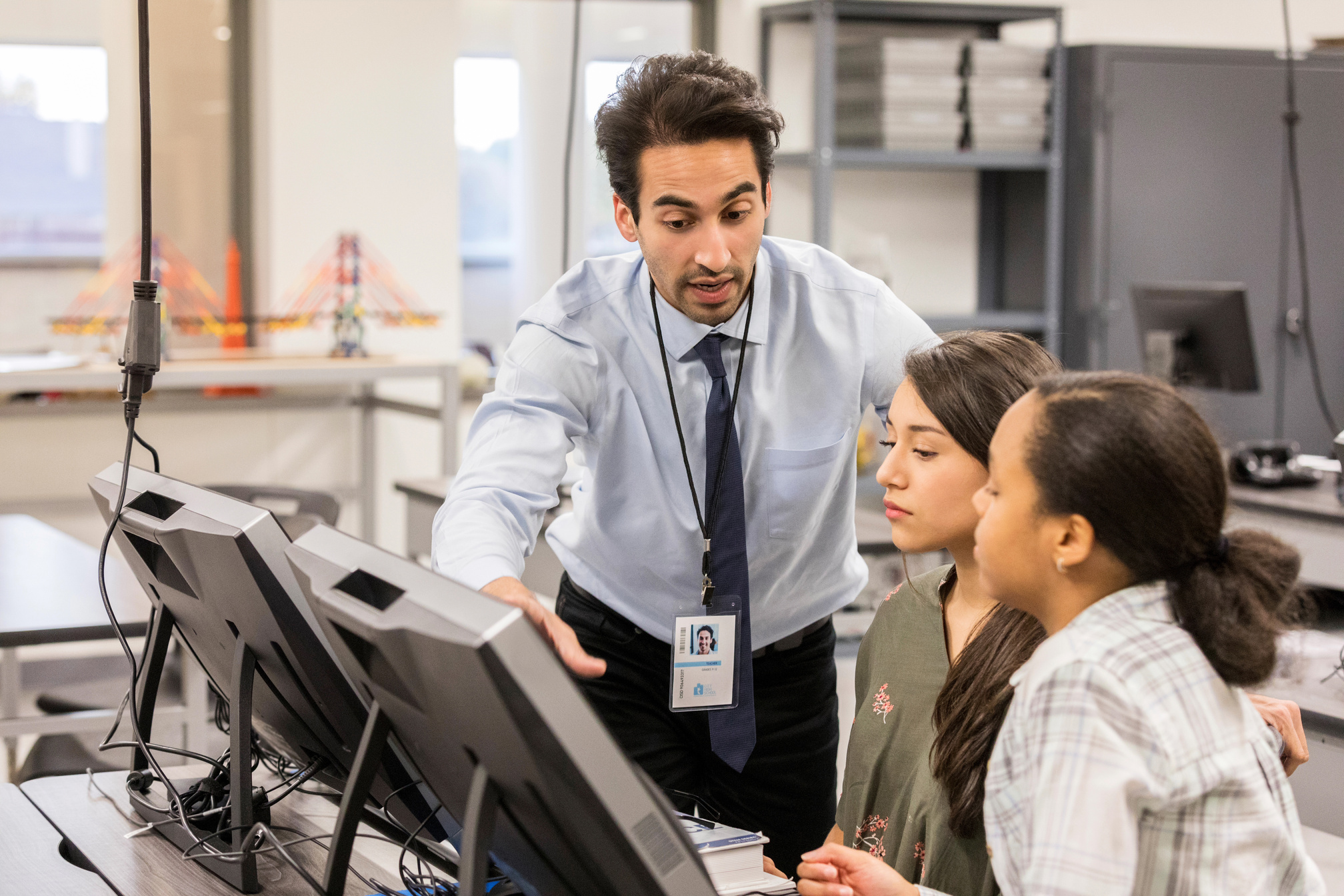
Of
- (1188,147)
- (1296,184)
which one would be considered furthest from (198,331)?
(1296,184)

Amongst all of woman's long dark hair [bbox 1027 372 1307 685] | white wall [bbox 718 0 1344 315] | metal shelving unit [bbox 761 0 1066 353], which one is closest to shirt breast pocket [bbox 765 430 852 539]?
woman's long dark hair [bbox 1027 372 1307 685]

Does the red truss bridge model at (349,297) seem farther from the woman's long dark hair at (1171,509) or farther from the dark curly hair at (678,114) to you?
the woman's long dark hair at (1171,509)

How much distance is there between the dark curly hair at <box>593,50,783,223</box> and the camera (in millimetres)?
1412

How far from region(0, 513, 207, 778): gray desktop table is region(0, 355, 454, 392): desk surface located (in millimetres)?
712

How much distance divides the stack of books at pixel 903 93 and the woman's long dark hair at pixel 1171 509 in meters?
3.46

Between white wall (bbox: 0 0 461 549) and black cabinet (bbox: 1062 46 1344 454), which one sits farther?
black cabinet (bbox: 1062 46 1344 454)

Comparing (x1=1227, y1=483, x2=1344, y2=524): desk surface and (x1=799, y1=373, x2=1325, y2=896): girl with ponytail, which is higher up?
(x1=799, y1=373, x2=1325, y2=896): girl with ponytail

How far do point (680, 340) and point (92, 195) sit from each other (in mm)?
2999

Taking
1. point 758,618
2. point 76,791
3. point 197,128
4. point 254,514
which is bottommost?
point 76,791

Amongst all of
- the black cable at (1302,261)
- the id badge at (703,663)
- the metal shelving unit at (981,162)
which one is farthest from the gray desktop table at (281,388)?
the black cable at (1302,261)

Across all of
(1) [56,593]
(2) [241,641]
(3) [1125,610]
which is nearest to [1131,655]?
(3) [1125,610]

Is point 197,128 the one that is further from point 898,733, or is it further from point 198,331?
point 898,733

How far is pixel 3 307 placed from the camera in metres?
3.92

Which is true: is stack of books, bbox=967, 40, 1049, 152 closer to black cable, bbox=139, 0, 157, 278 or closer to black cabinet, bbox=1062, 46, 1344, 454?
black cabinet, bbox=1062, 46, 1344, 454
